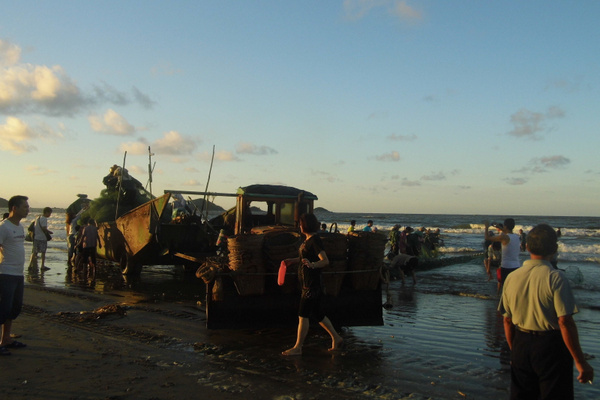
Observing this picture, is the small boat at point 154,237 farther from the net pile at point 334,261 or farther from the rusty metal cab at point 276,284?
the net pile at point 334,261

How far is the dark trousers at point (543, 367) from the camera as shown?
3.25 m

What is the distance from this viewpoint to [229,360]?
235 inches

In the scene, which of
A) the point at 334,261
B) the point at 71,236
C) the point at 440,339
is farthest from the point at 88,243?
the point at 440,339

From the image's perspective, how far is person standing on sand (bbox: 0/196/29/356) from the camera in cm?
602

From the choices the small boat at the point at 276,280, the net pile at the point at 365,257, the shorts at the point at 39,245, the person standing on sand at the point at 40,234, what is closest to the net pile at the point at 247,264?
the small boat at the point at 276,280

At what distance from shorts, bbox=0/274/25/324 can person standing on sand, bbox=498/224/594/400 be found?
5441 mm

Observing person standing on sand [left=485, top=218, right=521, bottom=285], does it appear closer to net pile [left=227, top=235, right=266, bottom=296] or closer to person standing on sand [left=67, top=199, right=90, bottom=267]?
net pile [left=227, top=235, right=266, bottom=296]

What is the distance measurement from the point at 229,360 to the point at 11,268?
2.78m

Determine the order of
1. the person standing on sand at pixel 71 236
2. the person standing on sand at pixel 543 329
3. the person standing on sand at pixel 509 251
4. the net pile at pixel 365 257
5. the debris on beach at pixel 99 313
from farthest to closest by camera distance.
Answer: the person standing on sand at pixel 71 236 < the person standing on sand at pixel 509 251 < the debris on beach at pixel 99 313 < the net pile at pixel 365 257 < the person standing on sand at pixel 543 329

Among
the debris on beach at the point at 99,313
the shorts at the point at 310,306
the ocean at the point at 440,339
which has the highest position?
the shorts at the point at 310,306

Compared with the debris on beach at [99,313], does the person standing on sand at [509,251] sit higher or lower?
higher

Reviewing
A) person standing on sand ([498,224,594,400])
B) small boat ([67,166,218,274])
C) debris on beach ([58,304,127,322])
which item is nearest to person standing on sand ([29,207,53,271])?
small boat ([67,166,218,274])

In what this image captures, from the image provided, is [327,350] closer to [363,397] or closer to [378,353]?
[378,353]

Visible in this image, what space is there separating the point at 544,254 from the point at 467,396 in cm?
208
